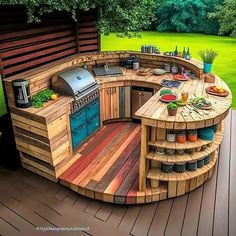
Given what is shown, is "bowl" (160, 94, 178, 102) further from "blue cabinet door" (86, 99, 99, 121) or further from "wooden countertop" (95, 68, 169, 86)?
"blue cabinet door" (86, 99, 99, 121)

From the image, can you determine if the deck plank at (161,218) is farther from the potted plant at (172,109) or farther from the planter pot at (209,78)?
the planter pot at (209,78)

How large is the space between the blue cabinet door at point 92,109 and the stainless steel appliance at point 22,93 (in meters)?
1.20

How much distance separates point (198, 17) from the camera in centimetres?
2269

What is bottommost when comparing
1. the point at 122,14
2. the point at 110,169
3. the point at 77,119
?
the point at 110,169

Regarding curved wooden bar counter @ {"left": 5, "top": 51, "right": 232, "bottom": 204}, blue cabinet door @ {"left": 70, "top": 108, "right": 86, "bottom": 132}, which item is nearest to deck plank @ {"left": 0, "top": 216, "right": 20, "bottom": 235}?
curved wooden bar counter @ {"left": 5, "top": 51, "right": 232, "bottom": 204}

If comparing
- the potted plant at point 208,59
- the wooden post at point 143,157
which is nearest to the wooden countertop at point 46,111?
the wooden post at point 143,157

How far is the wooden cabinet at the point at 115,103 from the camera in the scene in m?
5.73

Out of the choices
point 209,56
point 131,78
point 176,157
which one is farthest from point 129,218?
point 209,56

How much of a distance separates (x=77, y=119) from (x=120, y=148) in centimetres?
106

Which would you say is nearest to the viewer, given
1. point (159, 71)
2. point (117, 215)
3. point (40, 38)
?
point (117, 215)

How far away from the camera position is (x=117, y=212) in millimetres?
3889

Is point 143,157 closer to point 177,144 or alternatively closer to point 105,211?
point 177,144

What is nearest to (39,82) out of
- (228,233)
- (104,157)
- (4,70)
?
(4,70)

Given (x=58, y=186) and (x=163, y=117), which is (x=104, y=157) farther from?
(x=163, y=117)
